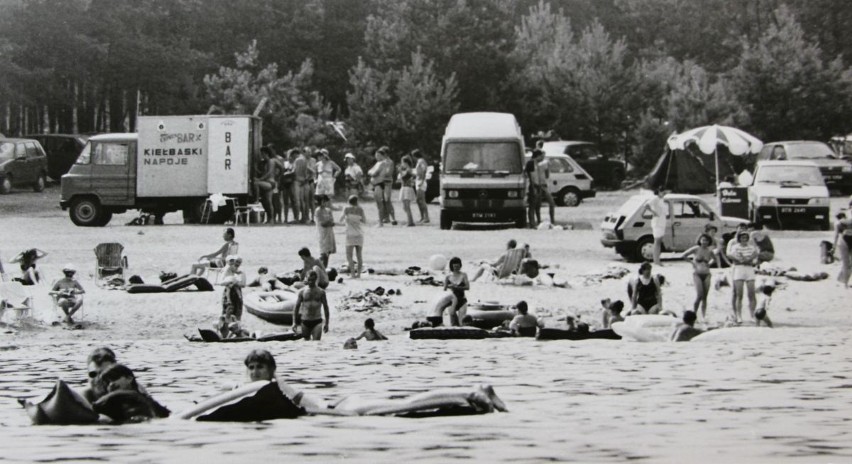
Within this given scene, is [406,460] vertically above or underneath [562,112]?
underneath

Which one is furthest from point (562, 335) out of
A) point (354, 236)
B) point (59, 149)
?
point (59, 149)

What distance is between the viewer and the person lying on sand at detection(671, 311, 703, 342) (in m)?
15.4

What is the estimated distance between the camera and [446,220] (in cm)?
3288

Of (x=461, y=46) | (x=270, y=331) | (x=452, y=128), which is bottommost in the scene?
(x=270, y=331)

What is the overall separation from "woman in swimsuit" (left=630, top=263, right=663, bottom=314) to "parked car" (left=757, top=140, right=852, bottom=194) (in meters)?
24.7

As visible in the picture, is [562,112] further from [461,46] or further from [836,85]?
[836,85]

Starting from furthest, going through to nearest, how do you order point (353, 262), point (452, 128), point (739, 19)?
point (739, 19) < point (452, 128) < point (353, 262)

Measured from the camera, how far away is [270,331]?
19516 millimetres

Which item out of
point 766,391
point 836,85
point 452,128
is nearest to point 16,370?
point 766,391

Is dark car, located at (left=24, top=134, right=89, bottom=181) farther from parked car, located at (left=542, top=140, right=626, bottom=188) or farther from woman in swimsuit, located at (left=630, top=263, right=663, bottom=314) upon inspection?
woman in swimsuit, located at (left=630, top=263, right=663, bottom=314)

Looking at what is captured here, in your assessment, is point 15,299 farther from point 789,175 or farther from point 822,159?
point 822,159

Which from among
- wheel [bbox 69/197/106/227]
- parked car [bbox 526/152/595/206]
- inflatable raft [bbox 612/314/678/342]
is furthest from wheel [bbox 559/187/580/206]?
inflatable raft [bbox 612/314/678/342]

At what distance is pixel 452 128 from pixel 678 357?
22708 mm

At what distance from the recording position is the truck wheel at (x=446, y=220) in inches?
1291
